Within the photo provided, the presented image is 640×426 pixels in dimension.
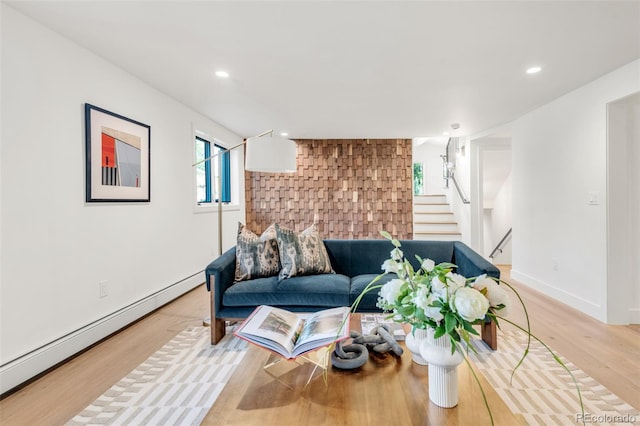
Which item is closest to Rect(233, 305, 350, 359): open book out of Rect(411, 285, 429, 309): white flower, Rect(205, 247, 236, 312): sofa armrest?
Rect(411, 285, 429, 309): white flower

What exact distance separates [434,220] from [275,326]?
595 cm

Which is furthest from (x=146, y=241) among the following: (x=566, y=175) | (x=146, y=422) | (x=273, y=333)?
→ (x=566, y=175)

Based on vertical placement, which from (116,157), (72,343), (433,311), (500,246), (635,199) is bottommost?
(72,343)

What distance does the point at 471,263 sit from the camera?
8.51 feet

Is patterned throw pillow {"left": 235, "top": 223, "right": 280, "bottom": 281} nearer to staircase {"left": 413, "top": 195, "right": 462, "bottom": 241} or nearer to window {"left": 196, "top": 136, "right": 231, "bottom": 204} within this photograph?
window {"left": 196, "top": 136, "right": 231, "bottom": 204}

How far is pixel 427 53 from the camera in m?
2.54

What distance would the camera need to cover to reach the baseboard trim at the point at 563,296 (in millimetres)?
3051

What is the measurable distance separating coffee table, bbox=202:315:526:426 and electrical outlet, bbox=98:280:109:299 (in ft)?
6.23

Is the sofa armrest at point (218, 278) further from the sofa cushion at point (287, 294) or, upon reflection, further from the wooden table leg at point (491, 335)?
the wooden table leg at point (491, 335)

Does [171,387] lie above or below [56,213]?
below

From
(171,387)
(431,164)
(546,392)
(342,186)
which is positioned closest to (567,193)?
(546,392)

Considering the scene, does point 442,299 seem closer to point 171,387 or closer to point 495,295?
point 495,295

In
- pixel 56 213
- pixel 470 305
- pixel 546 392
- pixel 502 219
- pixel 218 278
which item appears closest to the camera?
pixel 470 305

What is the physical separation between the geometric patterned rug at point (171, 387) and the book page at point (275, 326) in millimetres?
625
